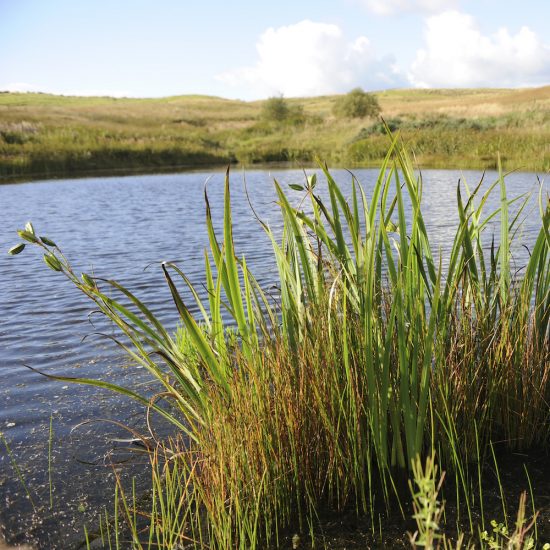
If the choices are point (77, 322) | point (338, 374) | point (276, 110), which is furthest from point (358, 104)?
point (338, 374)

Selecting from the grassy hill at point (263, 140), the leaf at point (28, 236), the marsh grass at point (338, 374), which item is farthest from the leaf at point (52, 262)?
the grassy hill at point (263, 140)

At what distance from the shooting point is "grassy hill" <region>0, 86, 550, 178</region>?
82.2 ft

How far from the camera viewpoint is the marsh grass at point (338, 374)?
88.2 inches

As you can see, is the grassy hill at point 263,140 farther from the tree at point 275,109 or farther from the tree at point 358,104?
the tree at point 275,109

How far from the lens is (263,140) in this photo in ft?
135

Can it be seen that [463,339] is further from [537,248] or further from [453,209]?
[453,209]

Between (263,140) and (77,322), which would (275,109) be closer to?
(263,140)

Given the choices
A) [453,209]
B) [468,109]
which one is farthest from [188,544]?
[468,109]

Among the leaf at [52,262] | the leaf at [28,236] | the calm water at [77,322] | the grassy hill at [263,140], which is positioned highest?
the grassy hill at [263,140]

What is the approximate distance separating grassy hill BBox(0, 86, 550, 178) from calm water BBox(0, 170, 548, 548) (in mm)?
6788

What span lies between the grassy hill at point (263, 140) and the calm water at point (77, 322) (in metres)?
6.79

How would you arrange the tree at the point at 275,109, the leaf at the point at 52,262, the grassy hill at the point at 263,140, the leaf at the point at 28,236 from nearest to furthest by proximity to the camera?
the leaf at the point at 28,236
the leaf at the point at 52,262
the grassy hill at the point at 263,140
the tree at the point at 275,109

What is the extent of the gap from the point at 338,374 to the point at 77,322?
15.1ft

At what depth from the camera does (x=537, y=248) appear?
8.49 feet
